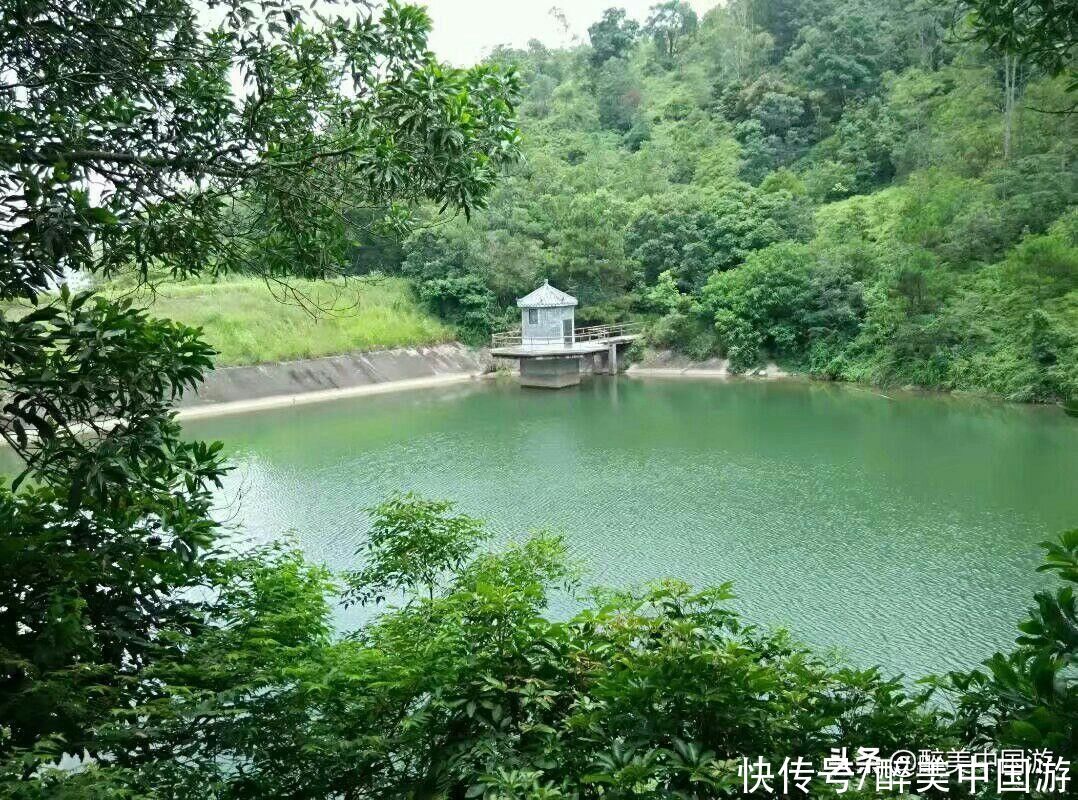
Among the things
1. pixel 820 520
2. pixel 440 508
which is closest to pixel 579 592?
pixel 440 508

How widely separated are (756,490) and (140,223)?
28.6ft

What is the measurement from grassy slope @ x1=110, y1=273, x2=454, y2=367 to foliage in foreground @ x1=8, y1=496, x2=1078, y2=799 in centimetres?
1595

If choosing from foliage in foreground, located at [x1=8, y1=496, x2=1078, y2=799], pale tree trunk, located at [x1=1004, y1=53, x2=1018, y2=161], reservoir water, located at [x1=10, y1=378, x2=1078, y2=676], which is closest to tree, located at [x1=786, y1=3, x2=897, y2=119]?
pale tree trunk, located at [x1=1004, y1=53, x2=1018, y2=161]

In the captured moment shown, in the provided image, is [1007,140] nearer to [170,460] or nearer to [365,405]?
[365,405]

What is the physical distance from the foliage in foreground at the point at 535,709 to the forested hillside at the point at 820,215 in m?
12.3

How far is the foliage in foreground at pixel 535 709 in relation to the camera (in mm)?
2086

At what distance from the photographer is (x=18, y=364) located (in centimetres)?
221

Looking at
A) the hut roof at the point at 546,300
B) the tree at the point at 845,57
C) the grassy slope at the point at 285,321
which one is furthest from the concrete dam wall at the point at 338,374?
the tree at the point at 845,57

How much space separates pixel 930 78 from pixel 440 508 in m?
28.4

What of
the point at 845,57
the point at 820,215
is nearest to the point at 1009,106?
the point at 820,215

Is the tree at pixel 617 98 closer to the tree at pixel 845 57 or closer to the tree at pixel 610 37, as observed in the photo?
the tree at pixel 610 37

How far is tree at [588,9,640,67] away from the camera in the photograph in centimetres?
4281

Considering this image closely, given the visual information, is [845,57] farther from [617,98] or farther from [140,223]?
[140,223]

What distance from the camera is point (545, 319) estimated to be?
22.2m
